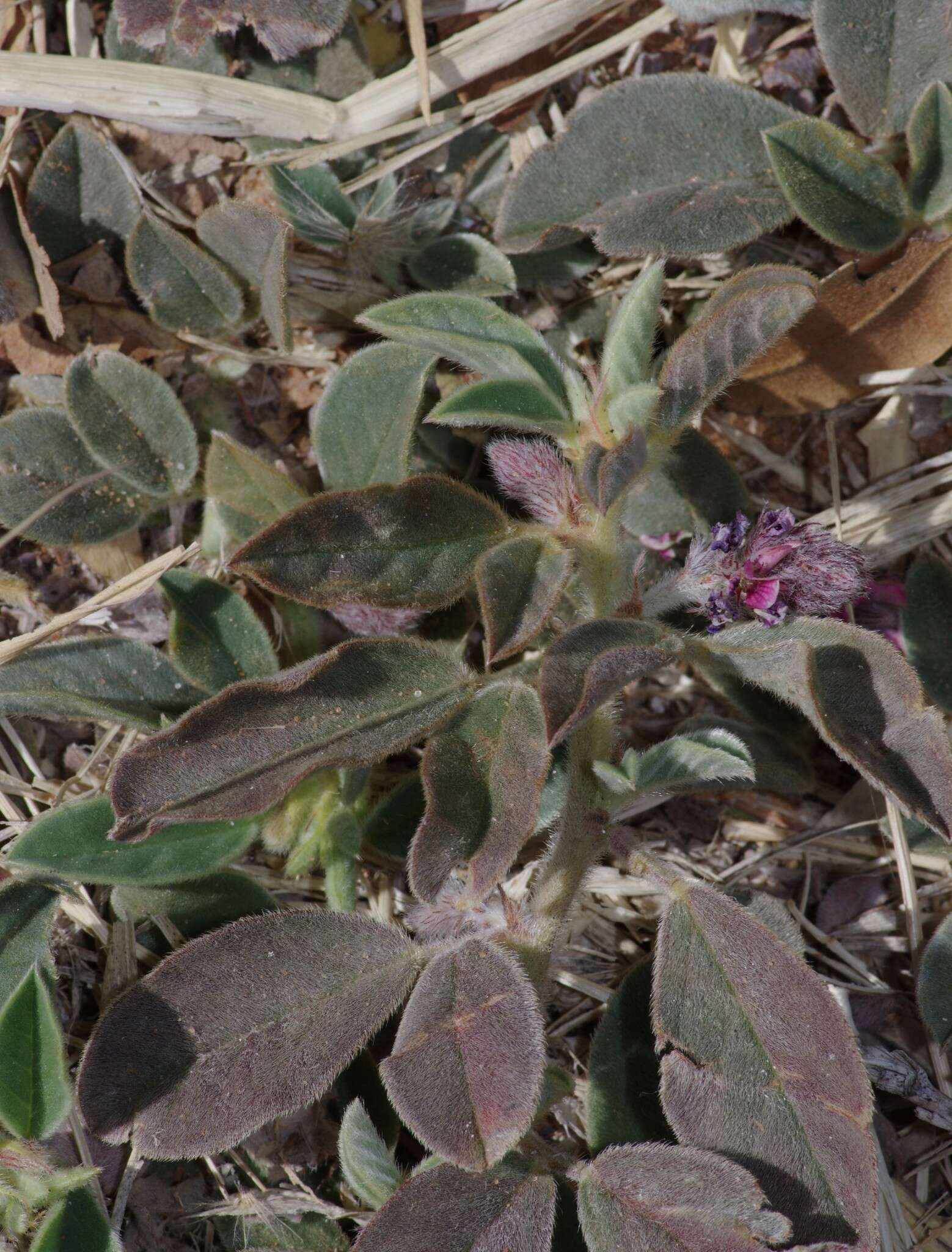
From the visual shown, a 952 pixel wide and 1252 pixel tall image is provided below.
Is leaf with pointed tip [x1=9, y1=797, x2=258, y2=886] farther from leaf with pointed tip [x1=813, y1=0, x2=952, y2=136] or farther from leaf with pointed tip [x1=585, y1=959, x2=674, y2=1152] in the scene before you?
leaf with pointed tip [x1=813, y1=0, x2=952, y2=136]

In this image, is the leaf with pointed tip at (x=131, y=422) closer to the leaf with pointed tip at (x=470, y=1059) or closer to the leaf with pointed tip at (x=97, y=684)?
the leaf with pointed tip at (x=97, y=684)

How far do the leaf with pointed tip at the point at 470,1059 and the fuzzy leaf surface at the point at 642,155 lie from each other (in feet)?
3.97

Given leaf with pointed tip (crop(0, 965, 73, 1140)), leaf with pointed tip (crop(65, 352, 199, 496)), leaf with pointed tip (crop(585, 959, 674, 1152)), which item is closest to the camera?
leaf with pointed tip (crop(0, 965, 73, 1140))

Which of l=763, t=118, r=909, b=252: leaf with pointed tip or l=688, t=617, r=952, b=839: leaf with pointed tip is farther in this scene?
l=763, t=118, r=909, b=252: leaf with pointed tip

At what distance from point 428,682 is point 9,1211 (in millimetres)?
918

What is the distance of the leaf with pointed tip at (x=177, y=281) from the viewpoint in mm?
1903

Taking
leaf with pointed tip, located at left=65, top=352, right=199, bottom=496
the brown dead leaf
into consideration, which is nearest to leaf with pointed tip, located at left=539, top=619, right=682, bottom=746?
the brown dead leaf

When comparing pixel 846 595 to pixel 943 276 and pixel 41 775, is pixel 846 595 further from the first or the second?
pixel 41 775

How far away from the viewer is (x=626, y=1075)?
5.25 ft

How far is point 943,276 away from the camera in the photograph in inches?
73.2

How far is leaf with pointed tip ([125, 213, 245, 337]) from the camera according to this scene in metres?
1.90

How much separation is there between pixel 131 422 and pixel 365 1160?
122 centimetres

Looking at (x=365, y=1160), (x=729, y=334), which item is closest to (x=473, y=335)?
(x=729, y=334)

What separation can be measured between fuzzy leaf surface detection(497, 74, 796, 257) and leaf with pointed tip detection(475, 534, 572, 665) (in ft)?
2.22
